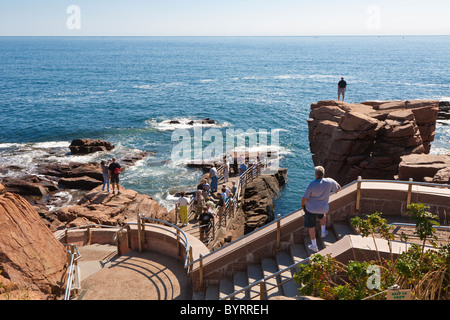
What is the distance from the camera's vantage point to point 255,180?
84.6 ft

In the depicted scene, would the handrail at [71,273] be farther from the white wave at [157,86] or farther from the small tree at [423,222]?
the white wave at [157,86]

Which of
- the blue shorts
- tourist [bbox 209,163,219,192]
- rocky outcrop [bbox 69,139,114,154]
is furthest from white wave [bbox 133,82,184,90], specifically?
the blue shorts

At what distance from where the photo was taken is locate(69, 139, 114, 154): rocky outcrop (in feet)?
132

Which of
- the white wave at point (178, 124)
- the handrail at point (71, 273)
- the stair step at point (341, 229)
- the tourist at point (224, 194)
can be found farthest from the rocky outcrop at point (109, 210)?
the white wave at point (178, 124)

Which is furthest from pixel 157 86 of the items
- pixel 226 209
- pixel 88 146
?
pixel 226 209

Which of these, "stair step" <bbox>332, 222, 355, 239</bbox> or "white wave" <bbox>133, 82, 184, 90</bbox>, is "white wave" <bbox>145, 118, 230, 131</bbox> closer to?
"white wave" <bbox>133, 82, 184, 90</bbox>

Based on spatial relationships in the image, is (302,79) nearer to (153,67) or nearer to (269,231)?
(153,67)

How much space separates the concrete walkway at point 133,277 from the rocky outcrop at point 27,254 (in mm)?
741

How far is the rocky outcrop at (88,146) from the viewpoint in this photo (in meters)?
40.3

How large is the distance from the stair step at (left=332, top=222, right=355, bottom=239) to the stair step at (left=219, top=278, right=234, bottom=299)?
2.69 meters

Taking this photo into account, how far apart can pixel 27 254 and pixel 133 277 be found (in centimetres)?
243

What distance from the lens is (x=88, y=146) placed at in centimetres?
4081

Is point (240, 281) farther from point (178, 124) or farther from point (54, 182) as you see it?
point (178, 124)

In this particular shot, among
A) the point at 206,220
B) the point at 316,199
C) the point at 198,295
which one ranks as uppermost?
the point at 316,199
